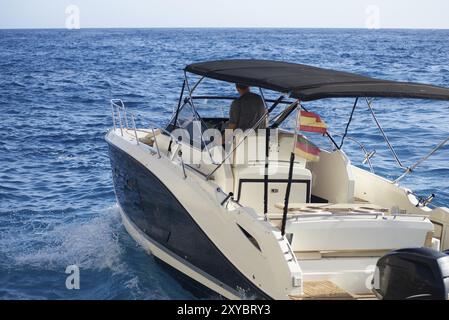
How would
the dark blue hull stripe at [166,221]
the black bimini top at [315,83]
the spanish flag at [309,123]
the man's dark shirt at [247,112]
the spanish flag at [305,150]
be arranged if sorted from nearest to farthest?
the black bimini top at [315,83] → the spanish flag at [309,123] → the dark blue hull stripe at [166,221] → the spanish flag at [305,150] → the man's dark shirt at [247,112]

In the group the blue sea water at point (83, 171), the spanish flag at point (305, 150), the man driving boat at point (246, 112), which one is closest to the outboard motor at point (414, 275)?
the spanish flag at point (305, 150)

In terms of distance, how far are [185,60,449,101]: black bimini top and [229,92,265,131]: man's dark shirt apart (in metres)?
0.29

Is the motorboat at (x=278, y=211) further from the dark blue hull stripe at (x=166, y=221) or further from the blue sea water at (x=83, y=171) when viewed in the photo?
the blue sea water at (x=83, y=171)

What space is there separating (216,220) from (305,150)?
1.17 metres

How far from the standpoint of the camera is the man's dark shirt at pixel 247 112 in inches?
287

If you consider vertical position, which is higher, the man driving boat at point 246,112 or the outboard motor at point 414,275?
the man driving boat at point 246,112

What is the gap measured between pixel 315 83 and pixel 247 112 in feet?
4.53

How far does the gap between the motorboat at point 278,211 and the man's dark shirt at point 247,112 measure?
0.27 m

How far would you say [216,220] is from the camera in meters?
6.43

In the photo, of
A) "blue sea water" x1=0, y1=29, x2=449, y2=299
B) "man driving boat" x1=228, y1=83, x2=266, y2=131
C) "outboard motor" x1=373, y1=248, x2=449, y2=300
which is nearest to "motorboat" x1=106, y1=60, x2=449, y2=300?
"outboard motor" x1=373, y1=248, x2=449, y2=300

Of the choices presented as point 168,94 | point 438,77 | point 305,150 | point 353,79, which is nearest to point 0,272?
point 305,150

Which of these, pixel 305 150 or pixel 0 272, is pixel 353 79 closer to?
pixel 305 150

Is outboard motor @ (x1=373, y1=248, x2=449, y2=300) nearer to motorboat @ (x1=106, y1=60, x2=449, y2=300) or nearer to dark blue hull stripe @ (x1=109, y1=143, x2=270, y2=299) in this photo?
motorboat @ (x1=106, y1=60, x2=449, y2=300)
